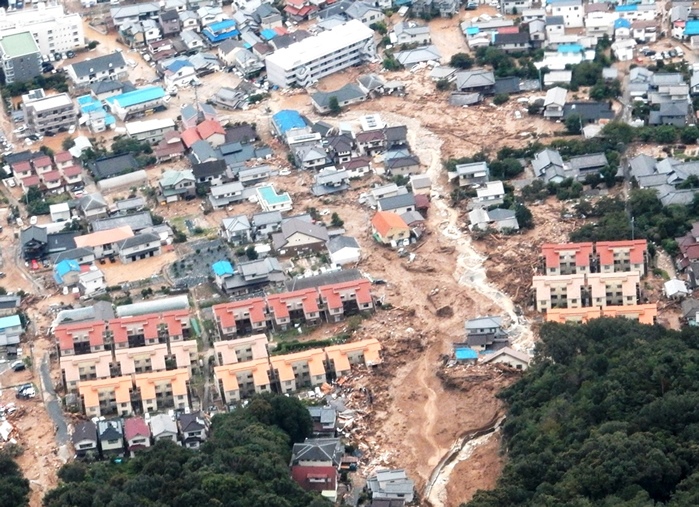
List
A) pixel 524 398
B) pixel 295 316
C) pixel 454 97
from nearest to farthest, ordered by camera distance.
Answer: pixel 524 398 → pixel 295 316 → pixel 454 97

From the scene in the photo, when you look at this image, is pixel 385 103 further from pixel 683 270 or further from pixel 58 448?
pixel 58 448

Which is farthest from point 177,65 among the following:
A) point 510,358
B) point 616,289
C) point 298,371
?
point 510,358

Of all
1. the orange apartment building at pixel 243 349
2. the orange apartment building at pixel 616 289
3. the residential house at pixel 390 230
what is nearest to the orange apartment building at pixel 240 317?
the orange apartment building at pixel 243 349

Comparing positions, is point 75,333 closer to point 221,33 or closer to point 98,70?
point 98,70

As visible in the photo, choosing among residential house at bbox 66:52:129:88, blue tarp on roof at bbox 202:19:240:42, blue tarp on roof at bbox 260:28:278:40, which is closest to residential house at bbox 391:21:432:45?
blue tarp on roof at bbox 260:28:278:40

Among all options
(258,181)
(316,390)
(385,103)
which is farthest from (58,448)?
(385,103)

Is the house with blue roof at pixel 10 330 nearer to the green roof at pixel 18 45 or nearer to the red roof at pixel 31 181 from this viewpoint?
the red roof at pixel 31 181

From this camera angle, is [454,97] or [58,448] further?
[454,97]
